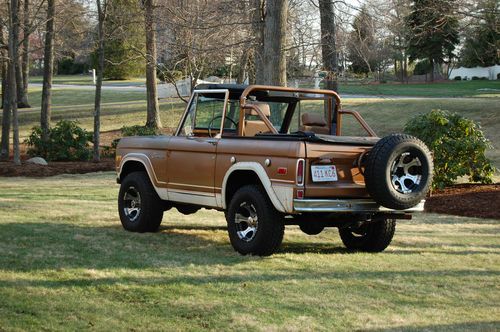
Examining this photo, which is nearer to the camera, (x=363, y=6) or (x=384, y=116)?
(x=363, y=6)

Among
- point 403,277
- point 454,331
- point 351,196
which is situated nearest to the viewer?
point 454,331

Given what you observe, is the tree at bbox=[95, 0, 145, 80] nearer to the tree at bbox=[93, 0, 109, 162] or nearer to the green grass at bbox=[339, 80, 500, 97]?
the tree at bbox=[93, 0, 109, 162]

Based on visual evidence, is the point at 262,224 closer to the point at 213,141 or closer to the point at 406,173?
the point at 213,141

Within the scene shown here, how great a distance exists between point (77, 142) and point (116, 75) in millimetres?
39922

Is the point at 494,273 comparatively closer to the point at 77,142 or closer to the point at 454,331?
the point at 454,331

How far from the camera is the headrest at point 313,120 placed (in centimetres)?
1023

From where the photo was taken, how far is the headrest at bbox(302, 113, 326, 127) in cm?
1023

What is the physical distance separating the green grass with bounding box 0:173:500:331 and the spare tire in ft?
2.57

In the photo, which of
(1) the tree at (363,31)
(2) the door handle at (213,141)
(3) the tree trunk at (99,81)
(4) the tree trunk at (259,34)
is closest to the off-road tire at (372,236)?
(2) the door handle at (213,141)

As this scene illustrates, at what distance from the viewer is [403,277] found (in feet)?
26.6

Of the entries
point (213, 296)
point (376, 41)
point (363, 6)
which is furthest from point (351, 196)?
point (376, 41)

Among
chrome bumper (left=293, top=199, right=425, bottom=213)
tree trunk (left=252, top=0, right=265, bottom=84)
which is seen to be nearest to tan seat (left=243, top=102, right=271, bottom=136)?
chrome bumper (left=293, top=199, right=425, bottom=213)

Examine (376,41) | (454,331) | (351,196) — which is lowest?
(454,331)

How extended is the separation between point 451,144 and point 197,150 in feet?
27.3
